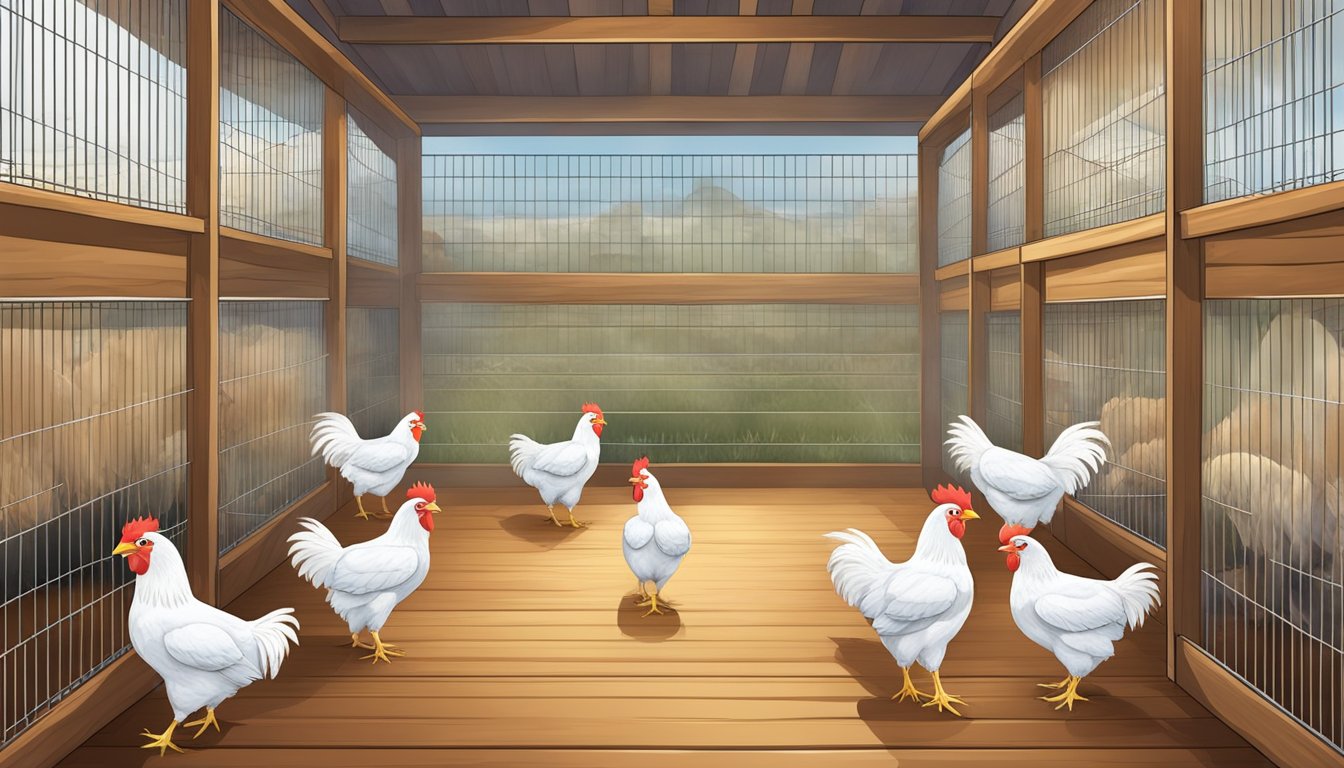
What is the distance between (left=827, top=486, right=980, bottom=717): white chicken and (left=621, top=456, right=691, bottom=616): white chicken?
0.73 metres

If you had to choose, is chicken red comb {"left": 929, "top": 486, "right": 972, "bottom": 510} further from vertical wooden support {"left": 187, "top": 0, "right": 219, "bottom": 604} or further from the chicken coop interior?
vertical wooden support {"left": 187, "top": 0, "right": 219, "bottom": 604}

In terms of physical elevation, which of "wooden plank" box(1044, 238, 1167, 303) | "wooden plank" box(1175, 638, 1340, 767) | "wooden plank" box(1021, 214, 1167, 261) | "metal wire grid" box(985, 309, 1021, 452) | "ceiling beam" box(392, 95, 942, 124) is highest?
"ceiling beam" box(392, 95, 942, 124)

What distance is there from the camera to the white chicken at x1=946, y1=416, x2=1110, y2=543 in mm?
3244

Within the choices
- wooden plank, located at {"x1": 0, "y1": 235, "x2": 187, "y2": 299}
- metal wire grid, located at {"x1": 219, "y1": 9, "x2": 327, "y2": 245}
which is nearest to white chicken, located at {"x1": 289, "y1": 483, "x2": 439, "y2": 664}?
wooden plank, located at {"x1": 0, "y1": 235, "x2": 187, "y2": 299}

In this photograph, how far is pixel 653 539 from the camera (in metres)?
2.98

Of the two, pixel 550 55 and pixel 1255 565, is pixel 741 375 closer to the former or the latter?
pixel 550 55

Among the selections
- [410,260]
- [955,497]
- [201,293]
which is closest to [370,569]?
[201,293]

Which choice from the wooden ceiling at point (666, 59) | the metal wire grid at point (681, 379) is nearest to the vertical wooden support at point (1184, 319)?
the wooden ceiling at point (666, 59)

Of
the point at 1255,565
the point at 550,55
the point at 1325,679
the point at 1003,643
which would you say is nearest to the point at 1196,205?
the point at 1255,565

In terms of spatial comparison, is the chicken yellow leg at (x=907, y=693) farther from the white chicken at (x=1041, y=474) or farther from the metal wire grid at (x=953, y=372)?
the metal wire grid at (x=953, y=372)

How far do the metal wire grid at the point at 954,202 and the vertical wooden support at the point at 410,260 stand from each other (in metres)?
3.60

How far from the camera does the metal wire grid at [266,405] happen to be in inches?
123

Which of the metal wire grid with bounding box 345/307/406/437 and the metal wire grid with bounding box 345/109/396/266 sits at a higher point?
the metal wire grid with bounding box 345/109/396/266

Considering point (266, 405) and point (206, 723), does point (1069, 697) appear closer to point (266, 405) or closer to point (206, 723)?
point (206, 723)
